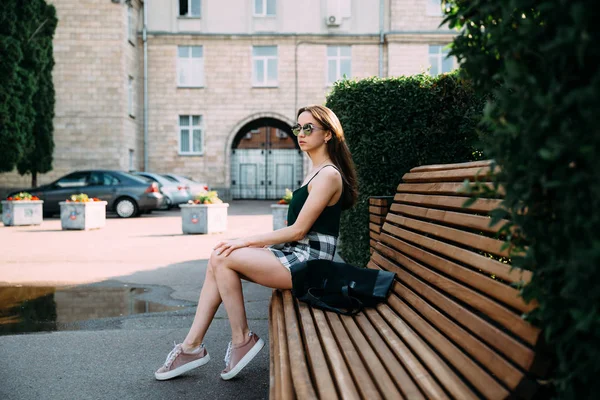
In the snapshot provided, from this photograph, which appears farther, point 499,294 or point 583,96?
point 499,294

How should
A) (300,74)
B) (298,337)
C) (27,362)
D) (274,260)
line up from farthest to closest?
(300,74), (27,362), (274,260), (298,337)

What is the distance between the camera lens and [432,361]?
2211mm

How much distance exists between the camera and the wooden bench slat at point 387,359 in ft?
6.48

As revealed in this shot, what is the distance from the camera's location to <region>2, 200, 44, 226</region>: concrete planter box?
15.4 meters

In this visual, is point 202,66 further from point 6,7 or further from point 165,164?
point 6,7

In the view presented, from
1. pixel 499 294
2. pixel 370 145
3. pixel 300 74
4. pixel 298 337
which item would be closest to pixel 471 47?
pixel 499 294

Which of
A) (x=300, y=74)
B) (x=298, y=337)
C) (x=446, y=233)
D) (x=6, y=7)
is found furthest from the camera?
(x=300, y=74)

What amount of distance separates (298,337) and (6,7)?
19847mm

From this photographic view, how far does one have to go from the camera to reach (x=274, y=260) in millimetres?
3488

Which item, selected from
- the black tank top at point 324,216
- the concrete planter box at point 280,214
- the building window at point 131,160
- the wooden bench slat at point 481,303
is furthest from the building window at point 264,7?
the wooden bench slat at point 481,303

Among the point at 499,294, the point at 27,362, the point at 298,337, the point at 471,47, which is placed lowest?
the point at 27,362

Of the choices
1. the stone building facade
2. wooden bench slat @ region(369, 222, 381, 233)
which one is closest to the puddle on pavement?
wooden bench slat @ region(369, 222, 381, 233)

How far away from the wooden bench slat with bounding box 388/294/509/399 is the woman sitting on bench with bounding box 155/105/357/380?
0.76m

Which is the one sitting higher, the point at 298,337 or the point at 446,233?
the point at 446,233
